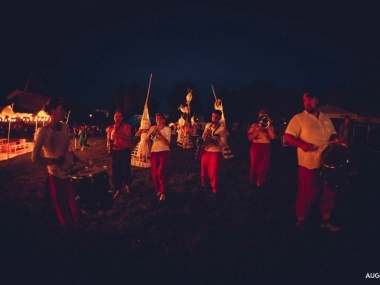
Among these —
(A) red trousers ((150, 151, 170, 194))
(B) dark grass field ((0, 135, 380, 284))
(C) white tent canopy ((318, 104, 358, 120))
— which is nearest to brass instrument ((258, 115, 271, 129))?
(B) dark grass field ((0, 135, 380, 284))

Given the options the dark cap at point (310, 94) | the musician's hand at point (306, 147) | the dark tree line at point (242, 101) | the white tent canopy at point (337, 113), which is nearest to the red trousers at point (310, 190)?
the musician's hand at point (306, 147)

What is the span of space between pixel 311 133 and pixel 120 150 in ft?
15.5

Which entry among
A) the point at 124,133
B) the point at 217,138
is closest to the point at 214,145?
the point at 217,138

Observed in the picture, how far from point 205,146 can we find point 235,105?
200 ft

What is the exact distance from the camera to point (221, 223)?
228 inches

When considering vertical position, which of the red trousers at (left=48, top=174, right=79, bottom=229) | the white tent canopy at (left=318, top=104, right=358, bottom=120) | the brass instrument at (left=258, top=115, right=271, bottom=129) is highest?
the white tent canopy at (left=318, top=104, right=358, bottom=120)

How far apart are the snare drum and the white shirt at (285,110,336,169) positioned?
3267mm

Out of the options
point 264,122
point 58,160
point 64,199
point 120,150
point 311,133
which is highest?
point 264,122

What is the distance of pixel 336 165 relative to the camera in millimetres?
4863

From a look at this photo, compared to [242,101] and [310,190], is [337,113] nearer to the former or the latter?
[310,190]

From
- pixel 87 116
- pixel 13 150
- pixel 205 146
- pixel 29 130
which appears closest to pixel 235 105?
pixel 87 116

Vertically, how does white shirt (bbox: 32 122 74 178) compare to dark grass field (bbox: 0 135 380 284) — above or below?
above

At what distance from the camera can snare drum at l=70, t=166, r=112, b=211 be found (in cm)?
471

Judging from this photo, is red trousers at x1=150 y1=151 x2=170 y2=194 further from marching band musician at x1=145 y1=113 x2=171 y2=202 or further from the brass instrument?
the brass instrument
